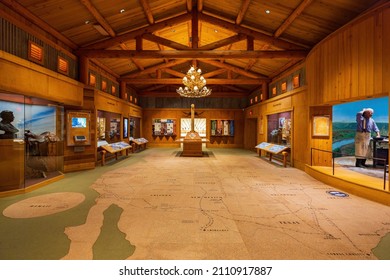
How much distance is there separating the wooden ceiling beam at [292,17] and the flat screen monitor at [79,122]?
782 centimetres

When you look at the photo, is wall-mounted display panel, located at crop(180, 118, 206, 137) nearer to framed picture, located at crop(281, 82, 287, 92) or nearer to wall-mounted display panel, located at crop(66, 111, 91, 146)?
framed picture, located at crop(281, 82, 287, 92)

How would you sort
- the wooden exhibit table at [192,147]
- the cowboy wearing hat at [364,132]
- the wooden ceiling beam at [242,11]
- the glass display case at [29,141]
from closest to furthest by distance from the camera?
1. the glass display case at [29,141]
2. the wooden ceiling beam at [242,11]
3. the cowboy wearing hat at [364,132]
4. the wooden exhibit table at [192,147]

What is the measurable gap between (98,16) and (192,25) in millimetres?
3652

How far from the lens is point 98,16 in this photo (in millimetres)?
6996

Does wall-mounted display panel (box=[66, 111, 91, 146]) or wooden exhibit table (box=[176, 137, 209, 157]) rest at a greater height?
wall-mounted display panel (box=[66, 111, 91, 146])

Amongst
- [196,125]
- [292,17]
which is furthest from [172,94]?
[292,17]

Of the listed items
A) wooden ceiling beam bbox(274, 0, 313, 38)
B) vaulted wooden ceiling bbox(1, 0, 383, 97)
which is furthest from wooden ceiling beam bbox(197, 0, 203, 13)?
wooden ceiling beam bbox(274, 0, 313, 38)

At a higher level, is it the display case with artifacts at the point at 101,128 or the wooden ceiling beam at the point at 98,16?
the wooden ceiling beam at the point at 98,16

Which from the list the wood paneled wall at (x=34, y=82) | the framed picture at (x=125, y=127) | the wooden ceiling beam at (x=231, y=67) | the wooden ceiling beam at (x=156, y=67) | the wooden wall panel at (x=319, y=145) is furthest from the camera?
the framed picture at (x=125, y=127)

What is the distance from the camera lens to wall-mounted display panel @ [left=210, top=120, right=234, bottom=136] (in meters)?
17.8

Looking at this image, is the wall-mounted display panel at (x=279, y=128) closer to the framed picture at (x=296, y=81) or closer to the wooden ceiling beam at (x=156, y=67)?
the framed picture at (x=296, y=81)

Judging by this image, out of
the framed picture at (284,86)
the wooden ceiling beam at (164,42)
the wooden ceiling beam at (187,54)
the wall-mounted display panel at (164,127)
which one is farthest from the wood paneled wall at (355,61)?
the wall-mounted display panel at (164,127)

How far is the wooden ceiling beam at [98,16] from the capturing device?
20.5ft
